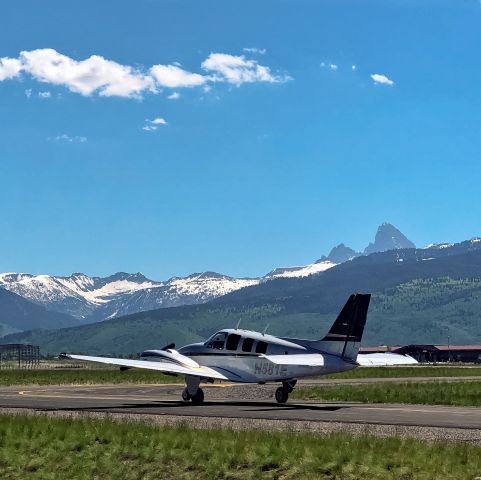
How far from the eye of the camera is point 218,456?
2141cm

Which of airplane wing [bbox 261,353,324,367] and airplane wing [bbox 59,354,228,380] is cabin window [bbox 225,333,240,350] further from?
airplane wing [bbox 261,353,324,367]

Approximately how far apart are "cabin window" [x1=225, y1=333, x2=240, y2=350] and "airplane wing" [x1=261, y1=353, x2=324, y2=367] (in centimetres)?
405

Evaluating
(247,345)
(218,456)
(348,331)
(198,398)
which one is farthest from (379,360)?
(218,456)

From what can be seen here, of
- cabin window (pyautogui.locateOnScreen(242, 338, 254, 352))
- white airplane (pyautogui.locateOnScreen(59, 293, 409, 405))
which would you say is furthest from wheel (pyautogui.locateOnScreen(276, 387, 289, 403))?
cabin window (pyautogui.locateOnScreen(242, 338, 254, 352))

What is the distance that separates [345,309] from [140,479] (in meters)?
20.0

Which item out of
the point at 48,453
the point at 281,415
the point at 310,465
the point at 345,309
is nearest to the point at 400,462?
the point at 310,465

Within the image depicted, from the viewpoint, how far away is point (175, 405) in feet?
138

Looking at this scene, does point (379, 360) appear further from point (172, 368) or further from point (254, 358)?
point (172, 368)

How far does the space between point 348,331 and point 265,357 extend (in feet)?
14.3

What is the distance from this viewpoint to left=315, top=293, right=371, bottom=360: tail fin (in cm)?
3956

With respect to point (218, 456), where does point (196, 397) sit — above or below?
above

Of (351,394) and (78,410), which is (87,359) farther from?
(351,394)

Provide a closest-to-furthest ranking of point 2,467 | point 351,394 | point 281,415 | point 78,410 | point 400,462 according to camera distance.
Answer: point 400,462, point 2,467, point 281,415, point 78,410, point 351,394

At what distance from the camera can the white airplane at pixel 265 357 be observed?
129 feet
